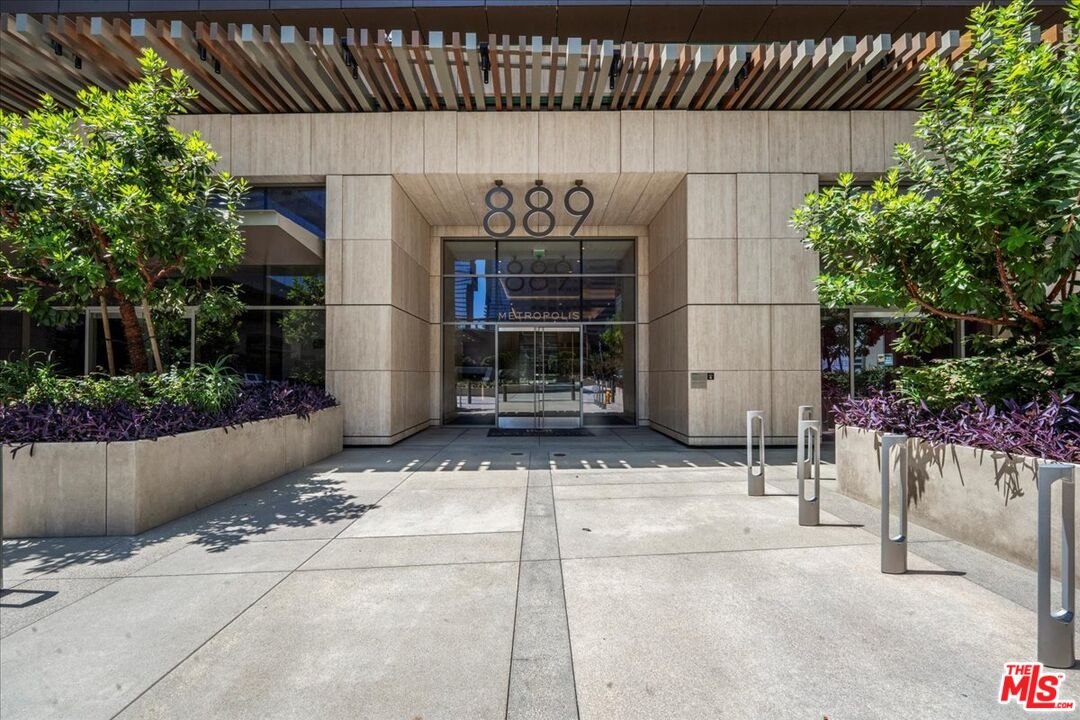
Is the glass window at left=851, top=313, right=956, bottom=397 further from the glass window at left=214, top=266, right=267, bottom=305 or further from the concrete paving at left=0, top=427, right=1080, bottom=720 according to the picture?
the glass window at left=214, top=266, right=267, bottom=305

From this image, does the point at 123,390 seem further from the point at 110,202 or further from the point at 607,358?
the point at 607,358

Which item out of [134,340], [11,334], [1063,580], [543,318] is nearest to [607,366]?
[543,318]

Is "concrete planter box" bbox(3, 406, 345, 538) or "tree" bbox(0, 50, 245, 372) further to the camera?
"tree" bbox(0, 50, 245, 372)

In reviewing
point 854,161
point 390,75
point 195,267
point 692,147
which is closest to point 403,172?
point 390,75

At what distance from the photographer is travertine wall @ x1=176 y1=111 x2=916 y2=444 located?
33.3 feet

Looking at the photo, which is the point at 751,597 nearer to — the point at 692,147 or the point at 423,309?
the point at 692,147

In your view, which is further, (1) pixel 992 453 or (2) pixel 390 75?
(2) pixel 390 75

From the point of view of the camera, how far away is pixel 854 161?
34.3 ft

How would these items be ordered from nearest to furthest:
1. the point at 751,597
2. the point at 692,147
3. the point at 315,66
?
the point at 751,597 < the point at 315,66 < the point at 692,147

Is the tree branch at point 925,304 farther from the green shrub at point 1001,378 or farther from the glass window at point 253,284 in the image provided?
the glass window at point 253,284

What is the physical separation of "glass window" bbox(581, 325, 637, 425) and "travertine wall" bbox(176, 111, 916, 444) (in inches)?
130

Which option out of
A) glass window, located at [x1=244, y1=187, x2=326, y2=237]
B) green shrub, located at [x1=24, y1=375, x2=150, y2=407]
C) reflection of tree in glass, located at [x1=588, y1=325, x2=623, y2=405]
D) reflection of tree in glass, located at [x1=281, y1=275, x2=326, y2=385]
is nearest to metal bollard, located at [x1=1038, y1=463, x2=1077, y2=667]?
green shrub, located at [x1=24, y1=375, x2=150, y2=407]

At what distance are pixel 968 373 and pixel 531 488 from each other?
5.33 m
